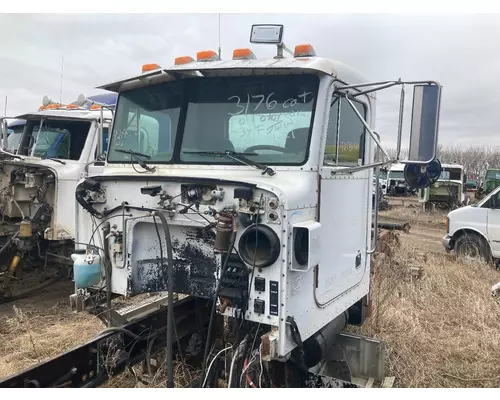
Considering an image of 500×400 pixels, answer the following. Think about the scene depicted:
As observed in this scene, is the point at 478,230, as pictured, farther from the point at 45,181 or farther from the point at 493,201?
the point at 45,181

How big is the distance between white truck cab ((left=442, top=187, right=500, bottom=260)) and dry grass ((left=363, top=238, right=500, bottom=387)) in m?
1.39

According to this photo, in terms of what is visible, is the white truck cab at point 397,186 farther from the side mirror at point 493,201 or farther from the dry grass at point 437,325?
the dry grass at point 437,325

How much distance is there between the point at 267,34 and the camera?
3531 mm

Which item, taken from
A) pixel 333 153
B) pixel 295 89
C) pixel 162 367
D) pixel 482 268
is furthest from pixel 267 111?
pixel 482 268

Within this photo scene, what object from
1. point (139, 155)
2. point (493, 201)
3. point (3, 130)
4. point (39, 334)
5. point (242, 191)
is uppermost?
point (3, 130)

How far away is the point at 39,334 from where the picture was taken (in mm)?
5242

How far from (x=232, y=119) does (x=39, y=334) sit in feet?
12.1

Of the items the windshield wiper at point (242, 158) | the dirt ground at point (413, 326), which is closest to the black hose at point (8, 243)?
the dirt ground at point (413, 326)

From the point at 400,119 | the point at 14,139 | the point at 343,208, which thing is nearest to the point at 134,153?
the point at 343,208

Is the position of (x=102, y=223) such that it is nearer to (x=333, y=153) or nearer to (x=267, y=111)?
A: (x=267, y=111)

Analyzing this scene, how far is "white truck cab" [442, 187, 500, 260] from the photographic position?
9039mm

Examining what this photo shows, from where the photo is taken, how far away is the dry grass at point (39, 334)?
15.1 ft

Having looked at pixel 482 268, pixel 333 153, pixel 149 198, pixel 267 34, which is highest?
pixel 267 34

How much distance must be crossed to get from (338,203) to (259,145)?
824 mm
